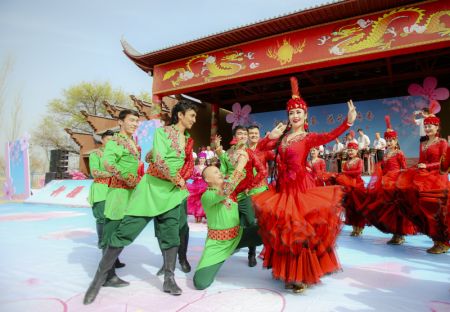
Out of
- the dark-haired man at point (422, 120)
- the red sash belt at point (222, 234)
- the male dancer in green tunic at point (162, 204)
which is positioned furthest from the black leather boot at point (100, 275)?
the dark-haired man at point (422, 120)

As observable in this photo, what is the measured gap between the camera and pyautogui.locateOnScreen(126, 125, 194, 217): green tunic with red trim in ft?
8.34

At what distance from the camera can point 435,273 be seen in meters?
2.94

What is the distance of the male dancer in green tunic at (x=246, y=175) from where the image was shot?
337cm

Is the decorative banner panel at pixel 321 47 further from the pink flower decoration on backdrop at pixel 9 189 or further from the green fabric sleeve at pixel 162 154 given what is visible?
the green fabric sleeve at pixel 162 154

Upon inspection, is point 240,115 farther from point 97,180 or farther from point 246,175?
point 246,175

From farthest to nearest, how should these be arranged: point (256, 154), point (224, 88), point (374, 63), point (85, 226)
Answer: point (224, 88), point (374, 63), point (85, 226), point (256, 154)

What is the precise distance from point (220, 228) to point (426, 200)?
2554 mm

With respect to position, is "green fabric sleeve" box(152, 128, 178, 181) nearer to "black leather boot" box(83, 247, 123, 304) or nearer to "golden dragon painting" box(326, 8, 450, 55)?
"black leather boot" box(83, 247, 123, 304)

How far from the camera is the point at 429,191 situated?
3480 mm

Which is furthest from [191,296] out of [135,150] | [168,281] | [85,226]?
[85,226]

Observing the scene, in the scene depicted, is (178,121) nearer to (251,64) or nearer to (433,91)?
(251,64)

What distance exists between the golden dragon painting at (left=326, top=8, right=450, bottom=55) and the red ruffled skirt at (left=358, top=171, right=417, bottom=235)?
5659 mm

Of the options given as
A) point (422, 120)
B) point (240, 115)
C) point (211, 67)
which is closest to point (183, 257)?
point (422, 120)

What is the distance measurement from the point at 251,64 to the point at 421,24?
497 cm
